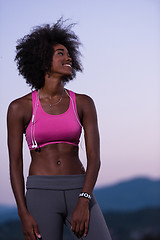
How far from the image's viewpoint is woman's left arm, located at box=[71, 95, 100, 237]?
3135mm

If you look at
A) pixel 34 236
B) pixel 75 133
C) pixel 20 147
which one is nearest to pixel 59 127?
pixel 75 133

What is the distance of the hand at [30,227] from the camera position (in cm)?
318

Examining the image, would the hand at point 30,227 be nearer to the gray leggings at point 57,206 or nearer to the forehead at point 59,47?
the gray leggings at point 57,206

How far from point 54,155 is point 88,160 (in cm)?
27

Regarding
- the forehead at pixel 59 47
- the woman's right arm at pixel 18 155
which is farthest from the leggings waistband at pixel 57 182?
the forehead at pixel 59 47

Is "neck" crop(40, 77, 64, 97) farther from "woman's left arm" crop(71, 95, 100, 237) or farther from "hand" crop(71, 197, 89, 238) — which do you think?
"hand" crop(71, 197, 89, 238)

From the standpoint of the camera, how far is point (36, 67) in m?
3.78

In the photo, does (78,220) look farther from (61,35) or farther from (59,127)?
(61,35)

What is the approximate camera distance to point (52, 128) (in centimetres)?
335

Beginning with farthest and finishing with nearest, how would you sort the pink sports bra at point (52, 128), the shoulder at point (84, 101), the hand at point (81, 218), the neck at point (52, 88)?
the neck at point (52, 88) < the shoulder at point (84, 101) < the pink sports bra at point (52, 128) < the hand at point (81, 218)

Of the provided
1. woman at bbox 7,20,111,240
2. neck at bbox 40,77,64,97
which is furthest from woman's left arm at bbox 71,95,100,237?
neck at bbox 40,77,64,97

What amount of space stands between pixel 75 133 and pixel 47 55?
758 mm

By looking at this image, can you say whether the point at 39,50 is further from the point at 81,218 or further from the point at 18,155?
the point at 81,218

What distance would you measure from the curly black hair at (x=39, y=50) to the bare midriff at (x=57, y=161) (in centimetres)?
66
